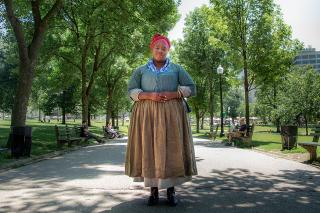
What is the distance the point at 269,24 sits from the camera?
26094mm

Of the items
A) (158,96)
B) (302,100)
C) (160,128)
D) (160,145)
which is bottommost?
(160,145)

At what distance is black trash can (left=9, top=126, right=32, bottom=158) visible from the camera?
40.9ft

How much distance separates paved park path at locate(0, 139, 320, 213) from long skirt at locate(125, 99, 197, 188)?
1.31 ft

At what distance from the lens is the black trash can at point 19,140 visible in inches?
491

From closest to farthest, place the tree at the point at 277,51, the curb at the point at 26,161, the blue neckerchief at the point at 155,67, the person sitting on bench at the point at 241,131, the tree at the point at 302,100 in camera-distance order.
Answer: the blue neckerchief at the point at 155,67
the curb at the point at 26,161
the person sitting on bench at the point at 241,131
the tree at the point at 277,51
the tree at the point at 302,100

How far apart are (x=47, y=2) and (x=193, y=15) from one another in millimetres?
27154

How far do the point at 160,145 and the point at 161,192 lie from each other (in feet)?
4.63

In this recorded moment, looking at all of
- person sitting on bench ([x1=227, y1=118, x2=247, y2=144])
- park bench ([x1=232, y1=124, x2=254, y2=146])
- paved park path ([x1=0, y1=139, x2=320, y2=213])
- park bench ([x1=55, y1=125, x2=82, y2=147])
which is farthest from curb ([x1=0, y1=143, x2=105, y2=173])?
person sitting on bench ([x1=227, y1=118, x2=247, y2=144])

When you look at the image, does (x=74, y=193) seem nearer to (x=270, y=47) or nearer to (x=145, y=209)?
(x=145, y=209)

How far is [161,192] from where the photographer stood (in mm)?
6809

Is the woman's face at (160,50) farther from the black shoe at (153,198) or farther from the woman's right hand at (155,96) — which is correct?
the black shoe at (153,198)

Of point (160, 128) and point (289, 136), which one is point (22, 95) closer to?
point (289, 136)

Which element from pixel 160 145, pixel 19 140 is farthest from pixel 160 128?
pixel 19 140

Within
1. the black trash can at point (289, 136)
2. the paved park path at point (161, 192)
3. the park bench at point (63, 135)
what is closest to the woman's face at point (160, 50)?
the paved park path at point (161, 192)
